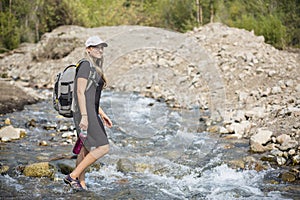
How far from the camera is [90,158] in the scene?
180 inches

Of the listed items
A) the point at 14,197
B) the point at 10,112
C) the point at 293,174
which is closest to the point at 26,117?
the point at 10,112

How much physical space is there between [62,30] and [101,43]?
673 inches

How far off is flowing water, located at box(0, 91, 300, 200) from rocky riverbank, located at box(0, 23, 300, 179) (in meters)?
0.65

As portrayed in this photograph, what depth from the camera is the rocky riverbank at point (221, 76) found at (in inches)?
303

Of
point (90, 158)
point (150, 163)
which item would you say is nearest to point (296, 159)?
point (150, 163)

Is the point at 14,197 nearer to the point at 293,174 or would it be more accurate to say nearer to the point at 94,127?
the point at 94,127

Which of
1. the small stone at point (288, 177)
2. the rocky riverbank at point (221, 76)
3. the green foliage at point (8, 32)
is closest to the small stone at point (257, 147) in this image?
the rocky riverbank at point (221, 76)

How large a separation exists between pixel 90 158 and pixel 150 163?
6.09ft

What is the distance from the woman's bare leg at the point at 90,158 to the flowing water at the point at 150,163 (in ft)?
1.14

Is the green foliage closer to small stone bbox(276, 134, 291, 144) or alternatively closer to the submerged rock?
the submerged rock

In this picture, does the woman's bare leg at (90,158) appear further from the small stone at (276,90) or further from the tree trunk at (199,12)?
the tree trunk at (199,12)

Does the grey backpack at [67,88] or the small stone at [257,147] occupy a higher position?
the grey backpack at [67,88]

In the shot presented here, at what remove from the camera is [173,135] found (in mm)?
8344

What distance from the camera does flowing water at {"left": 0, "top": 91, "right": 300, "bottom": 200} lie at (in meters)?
5.03
